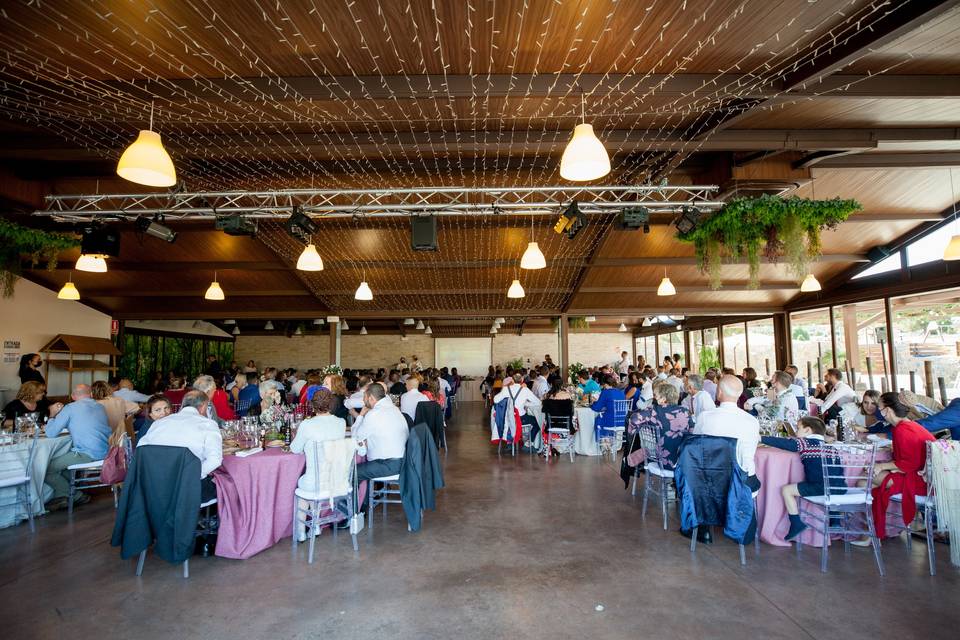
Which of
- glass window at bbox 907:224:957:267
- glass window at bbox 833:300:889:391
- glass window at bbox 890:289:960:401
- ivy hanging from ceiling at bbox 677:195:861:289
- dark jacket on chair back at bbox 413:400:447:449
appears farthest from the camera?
glass window at bbox 833:300:889:391

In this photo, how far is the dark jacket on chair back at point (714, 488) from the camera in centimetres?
353

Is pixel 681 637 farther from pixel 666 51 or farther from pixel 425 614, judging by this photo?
pixel 666 51

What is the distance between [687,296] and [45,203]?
485 inches

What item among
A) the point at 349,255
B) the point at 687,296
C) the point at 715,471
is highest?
the point at 349,255

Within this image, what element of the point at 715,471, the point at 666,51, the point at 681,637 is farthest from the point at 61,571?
the point at 666,51

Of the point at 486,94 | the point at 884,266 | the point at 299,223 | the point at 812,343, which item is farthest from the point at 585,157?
the point at 812,343

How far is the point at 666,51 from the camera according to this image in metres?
3.70

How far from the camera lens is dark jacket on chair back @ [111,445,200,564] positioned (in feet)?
10.5

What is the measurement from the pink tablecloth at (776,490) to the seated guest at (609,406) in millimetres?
3056

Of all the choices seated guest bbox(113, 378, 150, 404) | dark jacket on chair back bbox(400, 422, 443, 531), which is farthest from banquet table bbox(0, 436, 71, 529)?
dark jacket on chair back bbox(400, 422, 443, 531)

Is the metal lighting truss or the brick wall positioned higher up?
the metal lighting truss

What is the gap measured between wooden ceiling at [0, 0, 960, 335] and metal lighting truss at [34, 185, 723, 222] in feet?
0.90

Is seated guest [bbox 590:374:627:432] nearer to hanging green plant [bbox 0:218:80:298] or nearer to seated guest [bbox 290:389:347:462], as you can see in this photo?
seated guest [bbox 290:389:347:462]

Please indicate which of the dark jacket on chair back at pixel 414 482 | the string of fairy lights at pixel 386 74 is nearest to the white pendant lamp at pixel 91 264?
the string of fairy lights at pixel 386 74
